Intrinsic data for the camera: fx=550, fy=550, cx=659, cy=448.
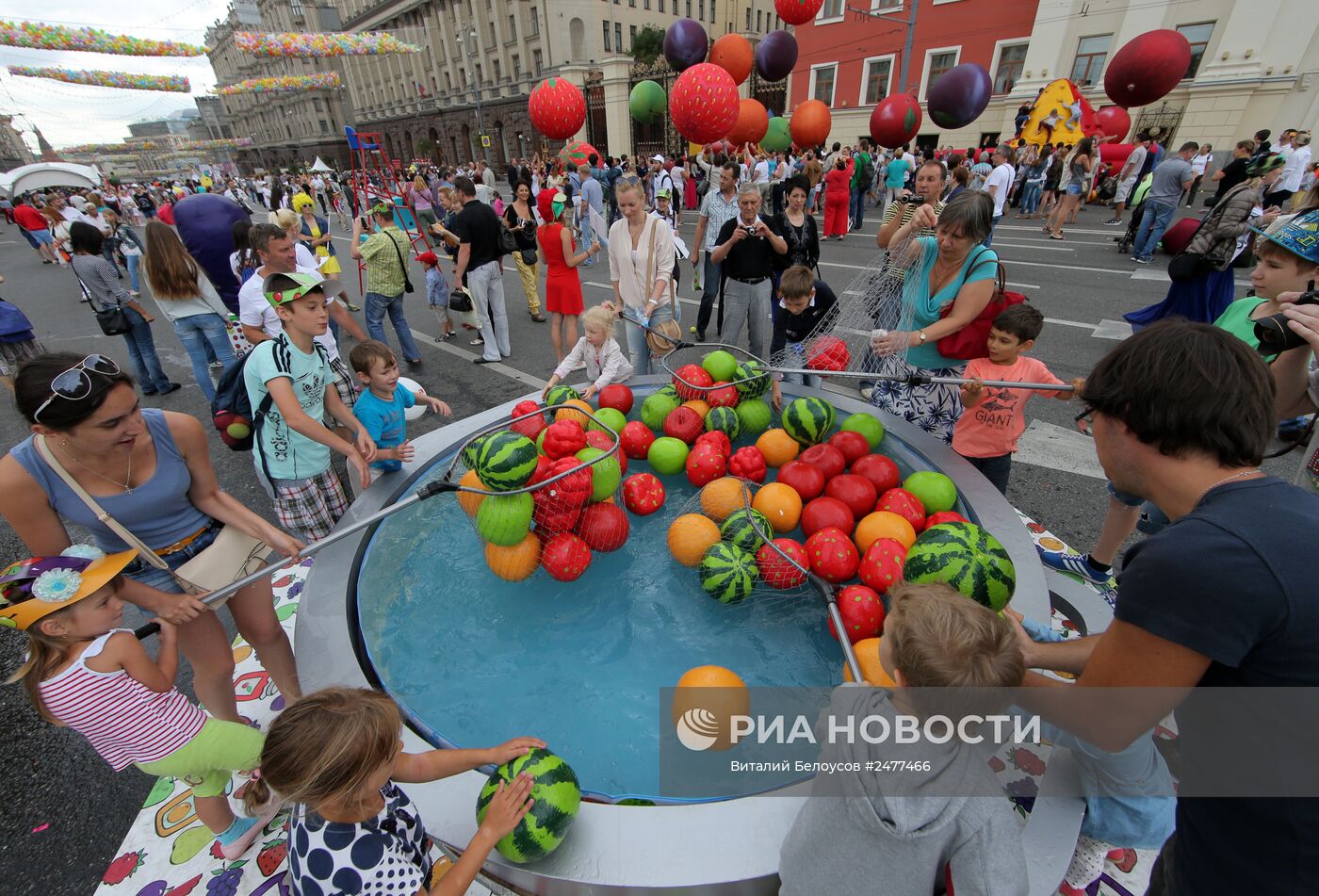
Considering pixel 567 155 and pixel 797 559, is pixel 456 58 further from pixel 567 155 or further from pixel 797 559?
pixel 797 559

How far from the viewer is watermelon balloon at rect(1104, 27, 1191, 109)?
9.60 m

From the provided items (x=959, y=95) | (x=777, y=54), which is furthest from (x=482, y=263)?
(x=777, y=54)

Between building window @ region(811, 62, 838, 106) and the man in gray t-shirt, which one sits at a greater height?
building window @ region(811, 62, 838, 106)

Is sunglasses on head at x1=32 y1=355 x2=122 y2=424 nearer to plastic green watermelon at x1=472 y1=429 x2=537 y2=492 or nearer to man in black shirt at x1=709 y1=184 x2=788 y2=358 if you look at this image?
plastic green watermelon at x1=472 y1=429 x2=537 y2=492

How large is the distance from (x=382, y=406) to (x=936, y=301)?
3.98 m

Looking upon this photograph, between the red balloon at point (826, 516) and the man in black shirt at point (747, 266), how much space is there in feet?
10.8

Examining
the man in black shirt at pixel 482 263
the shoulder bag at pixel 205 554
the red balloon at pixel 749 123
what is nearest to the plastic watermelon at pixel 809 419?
the shoulder bag at pixel 205 554

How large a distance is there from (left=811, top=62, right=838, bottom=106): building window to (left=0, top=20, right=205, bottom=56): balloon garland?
42.7 meters

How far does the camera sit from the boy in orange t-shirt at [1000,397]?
347cm

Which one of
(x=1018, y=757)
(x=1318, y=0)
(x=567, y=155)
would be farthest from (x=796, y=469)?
(x=1318, y=0)

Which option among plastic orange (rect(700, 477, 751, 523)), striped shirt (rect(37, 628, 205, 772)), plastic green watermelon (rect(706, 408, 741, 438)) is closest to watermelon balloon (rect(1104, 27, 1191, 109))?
plastic green watermelon (rect(706, 408, 741, 438))

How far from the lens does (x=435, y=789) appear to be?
6.90 feet

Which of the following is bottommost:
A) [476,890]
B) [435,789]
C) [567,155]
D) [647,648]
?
[476,890]

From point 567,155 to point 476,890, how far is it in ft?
→ 57.8
